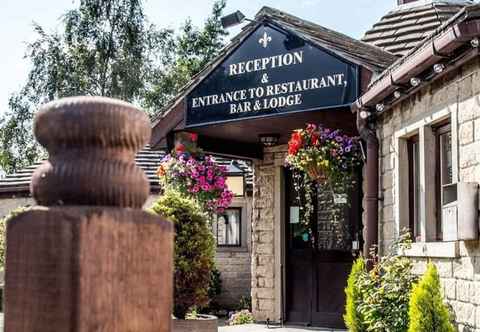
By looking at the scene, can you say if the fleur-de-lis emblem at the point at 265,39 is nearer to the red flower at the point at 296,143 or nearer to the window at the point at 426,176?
the red flower at the point at 296,143

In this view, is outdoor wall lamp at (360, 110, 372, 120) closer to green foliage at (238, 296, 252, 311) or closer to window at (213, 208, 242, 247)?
green foliage at (238, 296, 252, 311)

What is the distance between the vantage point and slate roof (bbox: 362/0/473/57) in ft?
35.6

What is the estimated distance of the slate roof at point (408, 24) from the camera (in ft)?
35.6

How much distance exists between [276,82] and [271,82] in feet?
0.26

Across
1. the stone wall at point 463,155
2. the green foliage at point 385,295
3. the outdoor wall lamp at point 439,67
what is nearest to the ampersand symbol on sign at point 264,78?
the stone wall at point 463,155

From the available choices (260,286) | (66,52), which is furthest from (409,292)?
(66,52)

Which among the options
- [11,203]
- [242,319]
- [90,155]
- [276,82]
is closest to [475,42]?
[276,82]

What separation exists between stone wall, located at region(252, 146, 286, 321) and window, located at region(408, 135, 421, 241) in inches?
148

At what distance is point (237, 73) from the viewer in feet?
32.0

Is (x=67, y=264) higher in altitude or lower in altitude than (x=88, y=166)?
lower

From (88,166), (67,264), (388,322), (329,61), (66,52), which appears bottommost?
(388,322)

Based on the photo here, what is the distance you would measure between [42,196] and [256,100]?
8625 mm

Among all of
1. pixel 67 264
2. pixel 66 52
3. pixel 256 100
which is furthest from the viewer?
pixel 66 52

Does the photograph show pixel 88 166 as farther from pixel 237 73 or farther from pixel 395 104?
pixel 237 73
